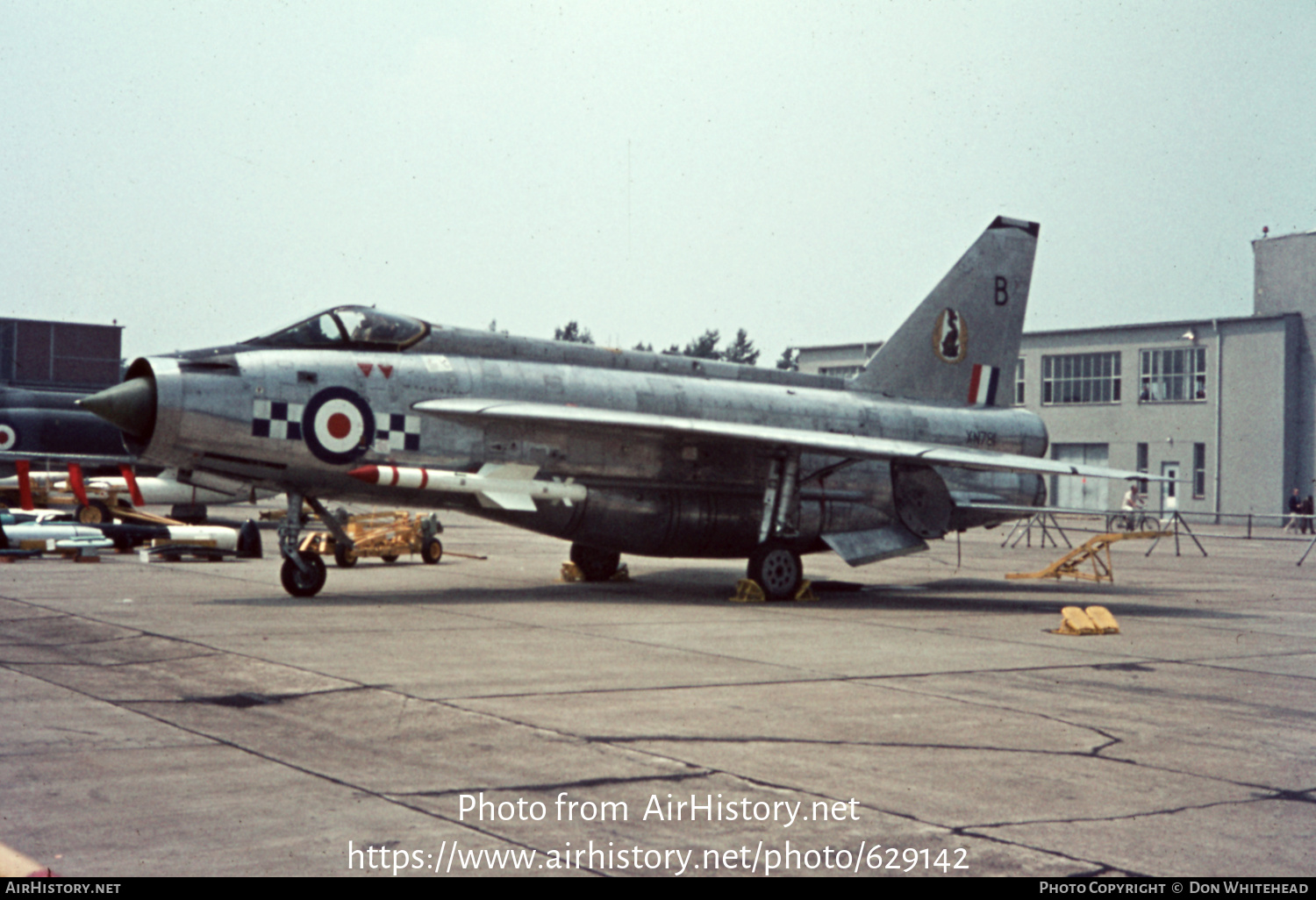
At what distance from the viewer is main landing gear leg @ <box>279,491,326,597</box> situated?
562 inches

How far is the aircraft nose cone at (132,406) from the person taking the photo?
43.6 feet

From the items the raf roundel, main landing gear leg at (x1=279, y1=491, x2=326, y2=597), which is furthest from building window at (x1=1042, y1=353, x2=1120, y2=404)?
main landing gear leg at (x1=279, y1=491, x2=326, y2=597)

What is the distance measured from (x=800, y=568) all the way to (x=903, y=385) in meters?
4.89

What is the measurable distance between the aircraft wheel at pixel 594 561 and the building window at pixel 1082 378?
139 feet

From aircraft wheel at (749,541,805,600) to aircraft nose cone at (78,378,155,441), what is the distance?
25.3 feet

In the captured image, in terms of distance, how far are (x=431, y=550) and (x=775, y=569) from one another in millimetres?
8247

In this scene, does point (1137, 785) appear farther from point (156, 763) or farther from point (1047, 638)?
point (1047, 638)

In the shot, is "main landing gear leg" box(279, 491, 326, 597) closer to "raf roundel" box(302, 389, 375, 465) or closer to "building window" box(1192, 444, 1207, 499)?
"raf roundel" box(302, 389, 375, 465)

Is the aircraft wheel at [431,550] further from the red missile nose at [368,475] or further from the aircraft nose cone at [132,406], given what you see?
the aircraft nose cone at [132,406]

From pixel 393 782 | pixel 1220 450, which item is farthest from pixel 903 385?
pixel 1220 450

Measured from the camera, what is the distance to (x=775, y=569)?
1616 cm

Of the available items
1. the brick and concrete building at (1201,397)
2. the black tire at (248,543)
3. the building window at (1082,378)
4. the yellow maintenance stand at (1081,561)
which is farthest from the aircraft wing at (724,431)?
the building window at (1082,378)
